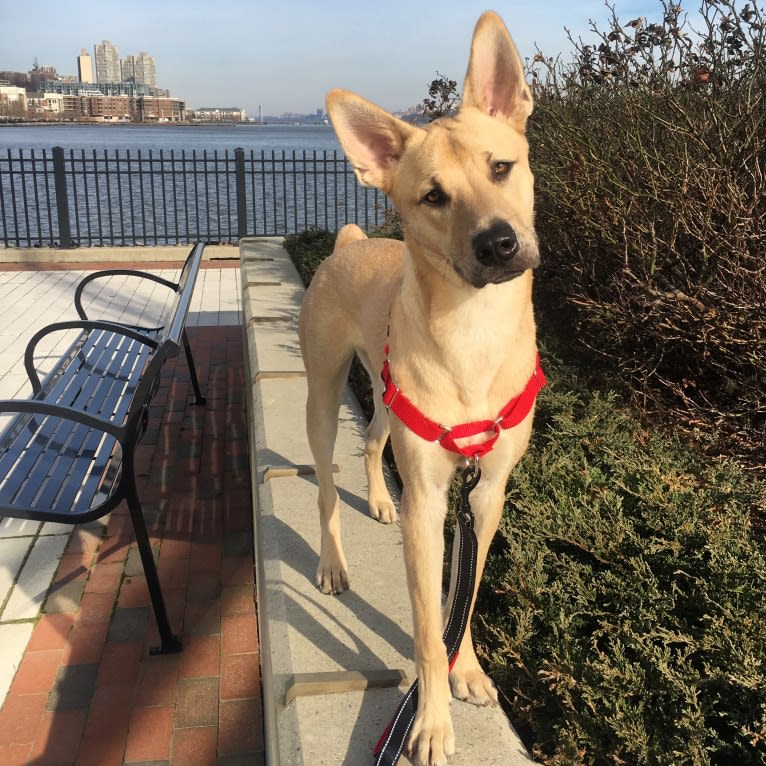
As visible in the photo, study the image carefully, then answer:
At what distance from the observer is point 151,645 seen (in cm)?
338

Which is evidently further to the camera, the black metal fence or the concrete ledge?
the black metal fence

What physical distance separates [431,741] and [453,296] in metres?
1.36

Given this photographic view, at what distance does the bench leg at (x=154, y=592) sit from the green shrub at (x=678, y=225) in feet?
9.28

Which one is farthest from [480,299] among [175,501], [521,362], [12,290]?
[12,290]

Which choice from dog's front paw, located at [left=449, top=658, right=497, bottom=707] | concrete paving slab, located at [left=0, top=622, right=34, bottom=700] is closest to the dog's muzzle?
dog's front paw, located at [left=449, top=658, right=497, bottom=707]

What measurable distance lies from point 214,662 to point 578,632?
167 centimetres

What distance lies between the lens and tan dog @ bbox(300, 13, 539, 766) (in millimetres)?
2207

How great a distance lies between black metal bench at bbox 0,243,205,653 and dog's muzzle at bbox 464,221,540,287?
5.98 ft

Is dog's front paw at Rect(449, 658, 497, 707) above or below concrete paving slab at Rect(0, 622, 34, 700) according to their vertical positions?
above

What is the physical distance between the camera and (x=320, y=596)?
9.58 feet

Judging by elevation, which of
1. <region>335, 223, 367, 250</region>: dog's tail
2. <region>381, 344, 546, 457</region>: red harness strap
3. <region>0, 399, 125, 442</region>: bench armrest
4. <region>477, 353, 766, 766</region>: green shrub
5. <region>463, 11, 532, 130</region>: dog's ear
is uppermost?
<region>463, 11, 532, 130</region>: dog's ear

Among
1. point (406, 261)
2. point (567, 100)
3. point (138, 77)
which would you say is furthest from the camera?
point (138, 77)

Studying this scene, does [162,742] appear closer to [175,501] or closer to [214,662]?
[214,662]

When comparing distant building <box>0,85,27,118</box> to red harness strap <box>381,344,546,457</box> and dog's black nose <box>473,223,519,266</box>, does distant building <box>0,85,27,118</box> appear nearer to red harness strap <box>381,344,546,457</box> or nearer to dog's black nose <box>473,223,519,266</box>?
red harness strap <box>381,344,546,457</box>
